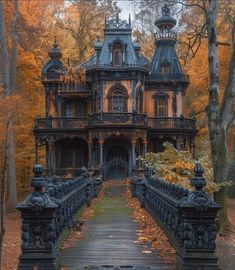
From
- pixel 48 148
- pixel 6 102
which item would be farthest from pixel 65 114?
pixel 6 102

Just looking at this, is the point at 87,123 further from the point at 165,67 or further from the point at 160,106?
the point at 165,67

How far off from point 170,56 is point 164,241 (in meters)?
33.8

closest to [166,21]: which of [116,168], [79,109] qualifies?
[79,109]

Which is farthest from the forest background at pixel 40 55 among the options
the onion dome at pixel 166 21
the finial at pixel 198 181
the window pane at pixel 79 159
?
the finial at pixel 198 181

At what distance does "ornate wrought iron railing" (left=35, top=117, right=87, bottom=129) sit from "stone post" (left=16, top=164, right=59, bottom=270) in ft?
104

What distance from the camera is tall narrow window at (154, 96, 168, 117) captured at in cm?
4066

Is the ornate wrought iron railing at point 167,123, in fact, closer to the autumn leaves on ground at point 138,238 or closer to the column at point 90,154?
the column at point 90,154

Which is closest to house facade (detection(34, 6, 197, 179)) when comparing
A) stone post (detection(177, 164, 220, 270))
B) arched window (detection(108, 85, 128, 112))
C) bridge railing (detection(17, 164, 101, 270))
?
arched window (detection(108, 85, 128, 112))

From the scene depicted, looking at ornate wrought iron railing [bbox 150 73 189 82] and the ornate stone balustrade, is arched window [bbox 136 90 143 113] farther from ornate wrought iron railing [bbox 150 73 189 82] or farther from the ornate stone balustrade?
ornate wrought iron railing [bbox 150 73 189 82]

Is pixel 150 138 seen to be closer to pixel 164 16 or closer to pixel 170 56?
pixel 170 56

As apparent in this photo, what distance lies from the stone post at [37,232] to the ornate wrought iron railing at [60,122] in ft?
104

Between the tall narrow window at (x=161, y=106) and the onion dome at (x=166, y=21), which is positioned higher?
the onion dome at (x=166, y=21)

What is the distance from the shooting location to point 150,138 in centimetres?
4003

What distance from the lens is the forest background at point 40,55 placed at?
28.0 metres
